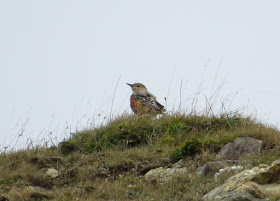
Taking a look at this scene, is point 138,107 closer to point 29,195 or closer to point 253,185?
point 29,195

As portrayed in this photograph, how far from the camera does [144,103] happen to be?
13.3 m

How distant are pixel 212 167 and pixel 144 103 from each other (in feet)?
15.2

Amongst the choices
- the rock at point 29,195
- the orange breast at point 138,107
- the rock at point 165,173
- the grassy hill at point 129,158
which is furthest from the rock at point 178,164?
the orange breast at point 138,107

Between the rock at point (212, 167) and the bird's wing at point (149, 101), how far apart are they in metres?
4.03

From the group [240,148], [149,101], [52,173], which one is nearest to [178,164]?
[240,148]

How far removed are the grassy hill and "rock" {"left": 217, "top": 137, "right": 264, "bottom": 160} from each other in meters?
0.17

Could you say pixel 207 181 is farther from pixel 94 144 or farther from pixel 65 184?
pixel 94 144

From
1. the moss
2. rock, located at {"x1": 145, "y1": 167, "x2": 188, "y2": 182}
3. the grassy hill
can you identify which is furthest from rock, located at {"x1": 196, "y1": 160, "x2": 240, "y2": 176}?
the moss

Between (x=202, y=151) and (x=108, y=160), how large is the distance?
173 centimetres

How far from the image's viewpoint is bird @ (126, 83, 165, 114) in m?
13.1

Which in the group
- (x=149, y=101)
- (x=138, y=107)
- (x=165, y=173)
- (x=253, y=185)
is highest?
(x=149, y=101)

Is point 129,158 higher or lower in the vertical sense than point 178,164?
higher

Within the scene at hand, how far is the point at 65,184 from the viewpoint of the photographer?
9.50 m

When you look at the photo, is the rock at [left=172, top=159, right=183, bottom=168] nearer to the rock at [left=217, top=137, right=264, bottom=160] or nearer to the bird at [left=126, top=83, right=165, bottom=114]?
the rock at [left=217, top=137, right=264, bottom=160]
